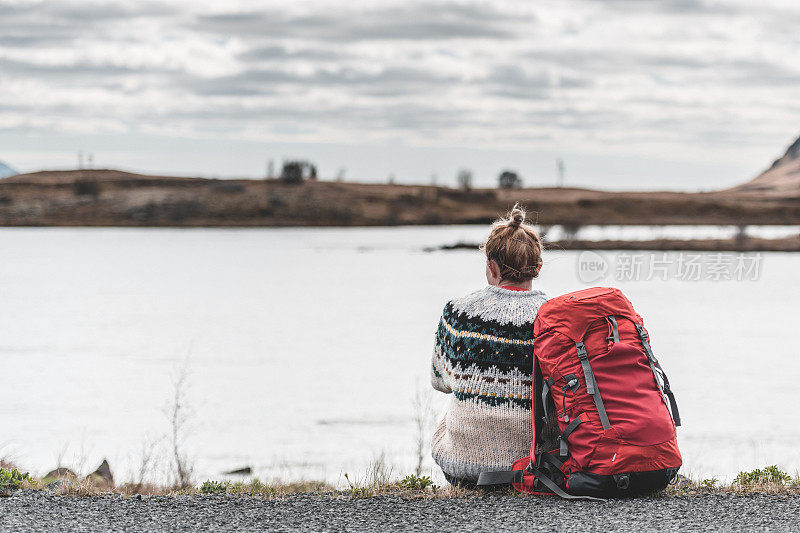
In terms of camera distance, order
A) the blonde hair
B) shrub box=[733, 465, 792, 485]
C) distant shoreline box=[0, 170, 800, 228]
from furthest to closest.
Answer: distant shoreline box=[0, 170, 800, 228], shrub box=[733, 465, 792, 485], the blonde hair

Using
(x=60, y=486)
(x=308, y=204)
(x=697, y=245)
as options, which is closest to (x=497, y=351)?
(x=60, y=486)

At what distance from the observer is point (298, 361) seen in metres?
24.7

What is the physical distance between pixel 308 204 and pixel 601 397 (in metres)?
107

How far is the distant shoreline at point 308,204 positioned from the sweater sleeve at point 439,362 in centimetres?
10008

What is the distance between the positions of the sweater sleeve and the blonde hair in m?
0.49

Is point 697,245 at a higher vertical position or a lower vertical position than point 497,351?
lower

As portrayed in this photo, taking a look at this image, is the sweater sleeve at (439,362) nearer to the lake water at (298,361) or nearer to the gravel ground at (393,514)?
the gravel ground at (393,514)

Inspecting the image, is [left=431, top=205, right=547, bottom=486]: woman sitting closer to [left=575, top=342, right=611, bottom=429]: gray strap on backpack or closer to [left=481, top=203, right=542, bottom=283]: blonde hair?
[left=481, top=203, right=542, bottom=283]: blonde hair

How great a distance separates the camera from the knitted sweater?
512 centimetres

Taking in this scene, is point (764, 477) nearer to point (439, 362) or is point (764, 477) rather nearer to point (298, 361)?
point (439, 362)

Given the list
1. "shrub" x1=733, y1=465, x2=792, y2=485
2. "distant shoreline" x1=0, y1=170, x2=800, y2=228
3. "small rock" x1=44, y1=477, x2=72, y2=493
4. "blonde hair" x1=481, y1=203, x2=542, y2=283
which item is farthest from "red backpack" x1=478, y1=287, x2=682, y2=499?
"distant shoreline" x1=0, y1=170, x2=800, y2=228

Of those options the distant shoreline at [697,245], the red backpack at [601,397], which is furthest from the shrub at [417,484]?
the distant shoreline at [697,245]

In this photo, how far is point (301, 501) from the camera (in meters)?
5.27

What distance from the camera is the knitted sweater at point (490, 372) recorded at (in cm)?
512
